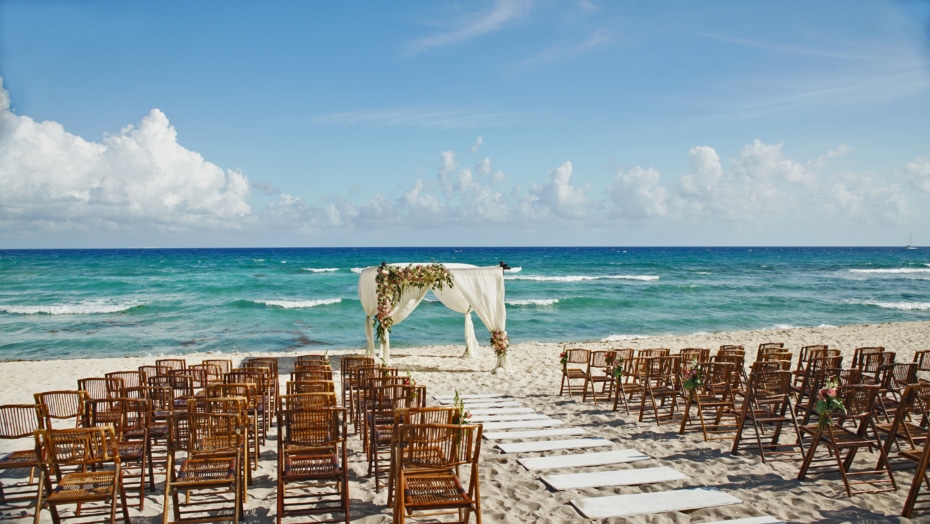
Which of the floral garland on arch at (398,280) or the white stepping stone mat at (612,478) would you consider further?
the floral garland on arch at (398,280)

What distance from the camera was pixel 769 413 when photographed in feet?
21.8

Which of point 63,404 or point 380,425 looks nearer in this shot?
point 380,425

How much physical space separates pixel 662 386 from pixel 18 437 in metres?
7.45

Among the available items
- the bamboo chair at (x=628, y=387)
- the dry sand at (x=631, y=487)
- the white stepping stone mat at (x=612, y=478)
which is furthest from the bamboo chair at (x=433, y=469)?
the bamboo chair at (x=628, y=387)

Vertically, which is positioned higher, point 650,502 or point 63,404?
point 63,404

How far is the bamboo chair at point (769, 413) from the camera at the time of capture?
20.9 ft

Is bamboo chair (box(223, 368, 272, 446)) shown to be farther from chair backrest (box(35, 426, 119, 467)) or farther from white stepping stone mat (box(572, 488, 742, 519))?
white stepping stone mat (box(572, 488, 742, 519))

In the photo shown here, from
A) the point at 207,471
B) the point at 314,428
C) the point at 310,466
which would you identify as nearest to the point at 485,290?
the point at 314,428

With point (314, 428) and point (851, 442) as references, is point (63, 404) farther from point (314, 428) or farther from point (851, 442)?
point (851, 442)

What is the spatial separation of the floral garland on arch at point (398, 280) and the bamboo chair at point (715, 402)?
5.76 metres

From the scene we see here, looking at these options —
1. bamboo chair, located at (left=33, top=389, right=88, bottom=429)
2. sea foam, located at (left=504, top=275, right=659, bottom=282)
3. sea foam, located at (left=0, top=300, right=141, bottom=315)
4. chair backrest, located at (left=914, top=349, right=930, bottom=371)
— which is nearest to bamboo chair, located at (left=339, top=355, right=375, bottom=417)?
bamboo chair, located at (left=33, top=389, right=88, bottom=429)

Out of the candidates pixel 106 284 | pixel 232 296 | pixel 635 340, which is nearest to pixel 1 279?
pixel 106 284

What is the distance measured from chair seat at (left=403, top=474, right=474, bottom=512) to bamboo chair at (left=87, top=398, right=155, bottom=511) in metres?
2.12

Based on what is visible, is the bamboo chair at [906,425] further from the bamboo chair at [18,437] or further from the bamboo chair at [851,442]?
the bamboo chair at [18,437]
